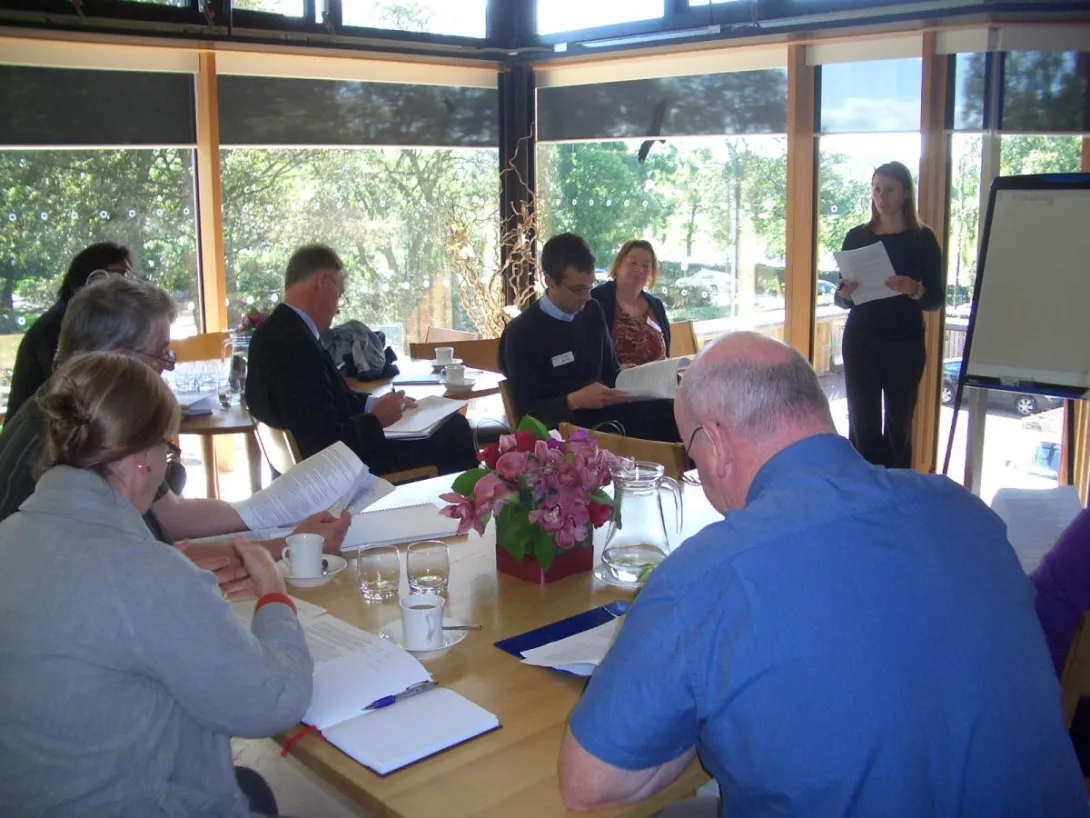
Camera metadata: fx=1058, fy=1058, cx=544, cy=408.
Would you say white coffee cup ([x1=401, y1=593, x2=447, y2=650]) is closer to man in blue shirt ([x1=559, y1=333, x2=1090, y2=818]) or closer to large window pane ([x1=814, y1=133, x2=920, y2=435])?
man in blue shirt ([x1=559, y1=333, x2=1090, y2=818])

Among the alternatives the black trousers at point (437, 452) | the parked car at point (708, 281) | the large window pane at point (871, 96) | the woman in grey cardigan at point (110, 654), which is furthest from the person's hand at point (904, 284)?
the woman in grey cardigan at point (110, 654)

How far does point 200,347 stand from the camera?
5129 millimetres

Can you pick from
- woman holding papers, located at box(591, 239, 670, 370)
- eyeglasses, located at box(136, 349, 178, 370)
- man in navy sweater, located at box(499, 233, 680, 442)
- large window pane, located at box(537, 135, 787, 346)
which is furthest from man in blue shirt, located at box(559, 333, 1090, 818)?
large window pane, located at box(537, 135, 787, 346)

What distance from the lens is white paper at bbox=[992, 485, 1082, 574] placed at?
8.70 feet

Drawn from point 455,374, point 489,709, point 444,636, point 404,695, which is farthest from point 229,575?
point 455,374

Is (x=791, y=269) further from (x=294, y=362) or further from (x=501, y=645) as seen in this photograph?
(x=501, y=645)

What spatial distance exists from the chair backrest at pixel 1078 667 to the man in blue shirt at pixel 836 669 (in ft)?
1.69

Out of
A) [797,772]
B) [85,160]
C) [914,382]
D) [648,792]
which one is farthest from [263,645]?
[85,160]

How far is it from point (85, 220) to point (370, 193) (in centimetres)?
171

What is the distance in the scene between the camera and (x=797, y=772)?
1125mm

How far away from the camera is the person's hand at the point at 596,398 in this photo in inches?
153

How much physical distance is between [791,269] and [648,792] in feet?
16.2

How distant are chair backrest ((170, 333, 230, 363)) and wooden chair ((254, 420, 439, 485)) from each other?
4.82 feet

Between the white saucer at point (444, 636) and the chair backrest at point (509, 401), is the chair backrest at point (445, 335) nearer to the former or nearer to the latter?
the chair backrest at point (509, 401)
